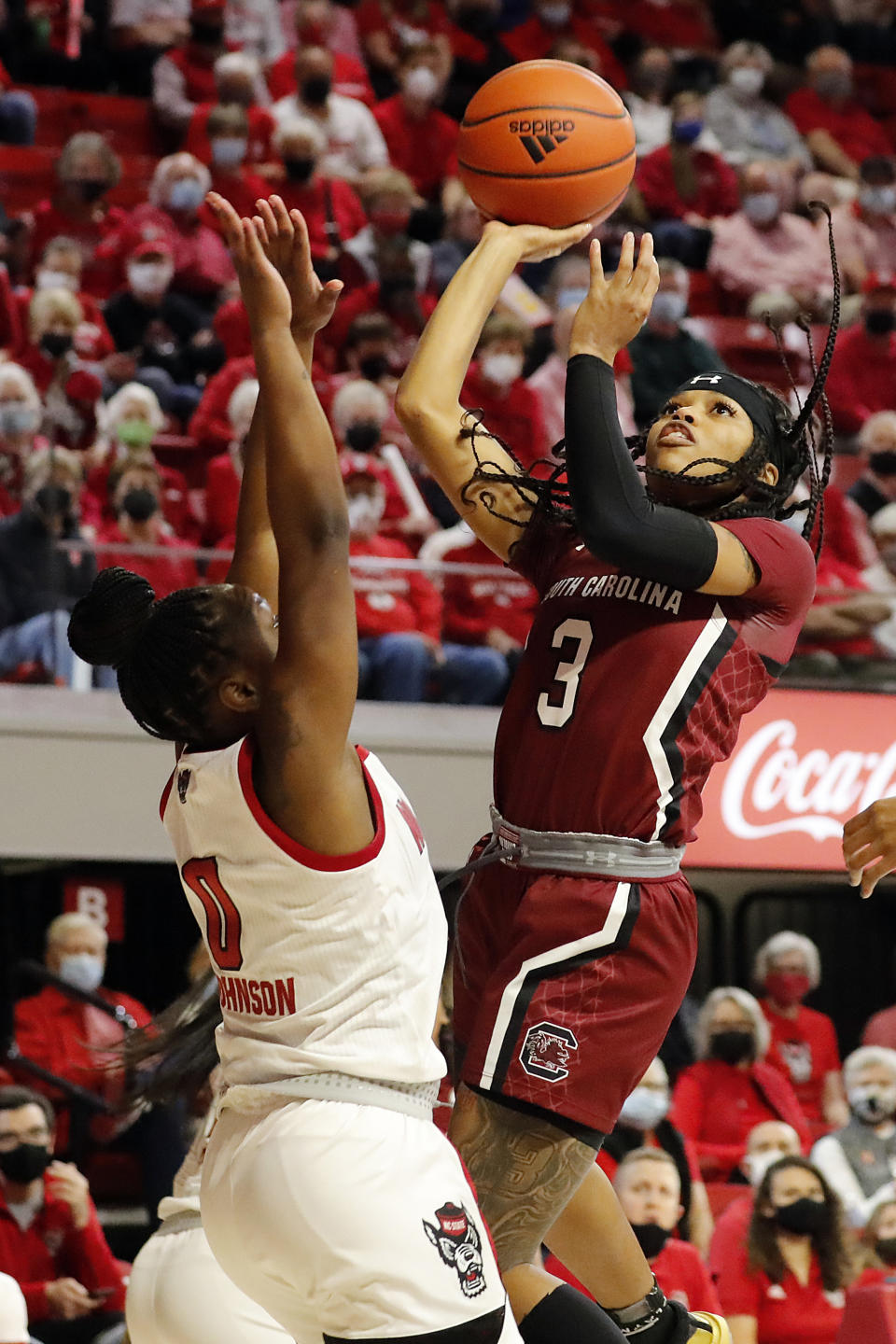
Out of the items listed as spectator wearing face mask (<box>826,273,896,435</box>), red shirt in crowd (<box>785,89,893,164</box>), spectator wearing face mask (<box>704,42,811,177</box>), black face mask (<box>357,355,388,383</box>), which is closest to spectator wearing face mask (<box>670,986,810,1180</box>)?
black face mask (<box>357,355,388,383</box>)

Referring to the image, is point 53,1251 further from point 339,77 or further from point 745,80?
point 745,80

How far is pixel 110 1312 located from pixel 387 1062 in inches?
138

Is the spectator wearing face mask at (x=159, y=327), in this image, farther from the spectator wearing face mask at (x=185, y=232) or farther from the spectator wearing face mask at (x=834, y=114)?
the spectator wearing face mask at (x=834, y=114)

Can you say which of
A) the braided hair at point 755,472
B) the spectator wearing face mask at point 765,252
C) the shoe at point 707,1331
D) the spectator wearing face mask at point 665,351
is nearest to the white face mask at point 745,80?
the spectator wearing face mask at point 765,252

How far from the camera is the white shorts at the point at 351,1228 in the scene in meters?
2.47

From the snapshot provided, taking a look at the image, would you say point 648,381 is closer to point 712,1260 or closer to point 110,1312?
point 712,1260

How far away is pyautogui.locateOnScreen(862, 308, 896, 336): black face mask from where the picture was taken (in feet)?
33.8

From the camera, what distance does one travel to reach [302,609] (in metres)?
2.49

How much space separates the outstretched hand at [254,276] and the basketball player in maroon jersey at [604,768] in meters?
0.65

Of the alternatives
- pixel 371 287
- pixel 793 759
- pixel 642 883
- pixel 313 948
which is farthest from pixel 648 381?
pixel 313 948

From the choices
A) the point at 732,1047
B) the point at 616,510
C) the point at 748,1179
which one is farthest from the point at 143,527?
the point at 616,510

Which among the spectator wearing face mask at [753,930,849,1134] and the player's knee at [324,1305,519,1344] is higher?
the player's knee at [324,1305,519,1344]

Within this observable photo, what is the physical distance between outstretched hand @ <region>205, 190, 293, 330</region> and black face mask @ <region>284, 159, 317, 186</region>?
7326mm

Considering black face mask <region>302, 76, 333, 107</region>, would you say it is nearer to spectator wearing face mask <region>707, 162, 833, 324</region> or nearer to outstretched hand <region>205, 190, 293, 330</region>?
spectator wearing face mask <region>707, 162, 833, 324</region>
